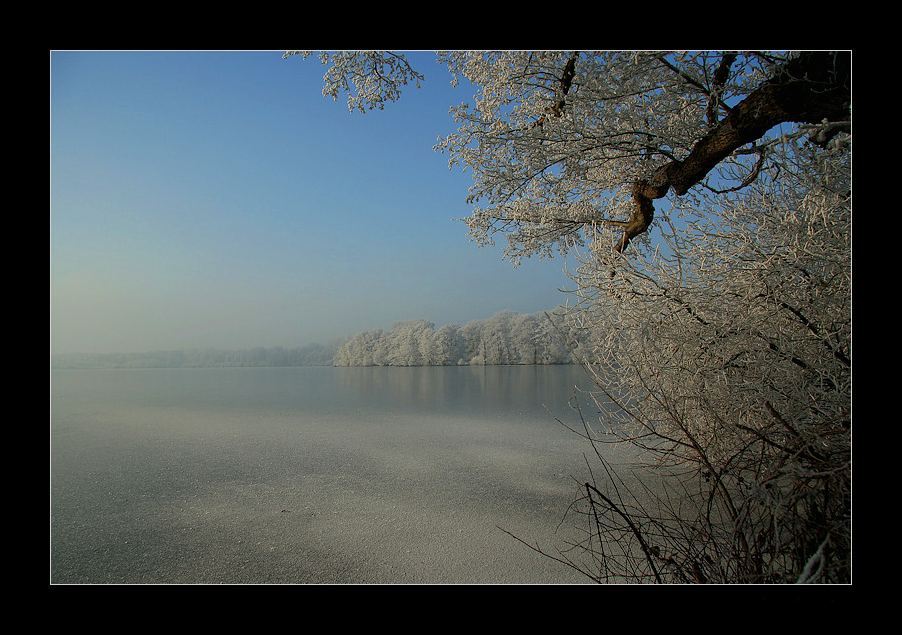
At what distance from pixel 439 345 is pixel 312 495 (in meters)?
10.5

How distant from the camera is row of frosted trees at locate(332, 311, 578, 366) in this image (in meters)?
12.8

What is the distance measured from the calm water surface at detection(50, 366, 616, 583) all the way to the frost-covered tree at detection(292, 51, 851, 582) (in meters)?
0.44

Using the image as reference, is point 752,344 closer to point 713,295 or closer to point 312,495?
point 713,295

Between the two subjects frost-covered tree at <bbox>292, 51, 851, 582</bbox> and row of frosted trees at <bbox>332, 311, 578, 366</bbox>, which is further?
row of frosted trees at <bbox>332, 311, 578, 366</bbox>

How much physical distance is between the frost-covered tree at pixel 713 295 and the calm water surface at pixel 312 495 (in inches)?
17.2

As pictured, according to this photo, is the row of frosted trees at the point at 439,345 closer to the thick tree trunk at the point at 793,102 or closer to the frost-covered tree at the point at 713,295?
the frost-covered tree at the point at 713,295

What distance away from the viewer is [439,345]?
12820 millimetres

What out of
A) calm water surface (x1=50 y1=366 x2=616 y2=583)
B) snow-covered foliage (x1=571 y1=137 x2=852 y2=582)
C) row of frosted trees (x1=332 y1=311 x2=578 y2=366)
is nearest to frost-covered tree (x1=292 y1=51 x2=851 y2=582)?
snow-covered foliage (x1=571 y1=137 x2=852 y2=582)

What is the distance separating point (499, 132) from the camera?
2.95 metres

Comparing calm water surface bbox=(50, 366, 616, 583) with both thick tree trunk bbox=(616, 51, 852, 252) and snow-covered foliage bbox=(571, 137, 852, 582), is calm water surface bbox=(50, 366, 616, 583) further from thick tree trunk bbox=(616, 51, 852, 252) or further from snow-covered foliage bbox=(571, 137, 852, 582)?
Answer: thick tree trunk bbox=(616, 51, 852, 252)

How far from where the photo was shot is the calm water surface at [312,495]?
1641 millimetres

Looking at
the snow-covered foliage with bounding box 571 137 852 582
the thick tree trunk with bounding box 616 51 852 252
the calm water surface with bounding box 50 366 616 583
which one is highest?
the thick tree trunk with bounding box 616 51 852 252

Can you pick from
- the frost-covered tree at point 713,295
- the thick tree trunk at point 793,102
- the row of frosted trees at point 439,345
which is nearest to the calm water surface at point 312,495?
the frost-covered tree at point 713,295
